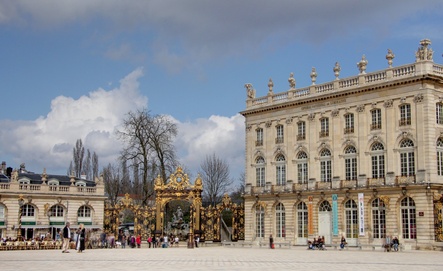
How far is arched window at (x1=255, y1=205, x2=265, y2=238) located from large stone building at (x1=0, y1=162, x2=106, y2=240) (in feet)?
43.6

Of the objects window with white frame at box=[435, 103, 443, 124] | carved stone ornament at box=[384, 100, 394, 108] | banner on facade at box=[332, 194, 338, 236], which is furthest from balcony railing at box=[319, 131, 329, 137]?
window with white frame at box=[435, 103, 443, 124]

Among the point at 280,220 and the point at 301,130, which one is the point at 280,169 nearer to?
the point at 301,130

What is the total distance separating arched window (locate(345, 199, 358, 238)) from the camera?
52062mm

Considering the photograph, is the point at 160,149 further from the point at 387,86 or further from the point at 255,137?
the point at 387,86

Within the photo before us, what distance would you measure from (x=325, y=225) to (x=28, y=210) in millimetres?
23968

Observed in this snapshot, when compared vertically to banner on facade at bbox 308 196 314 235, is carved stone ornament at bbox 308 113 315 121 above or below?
above

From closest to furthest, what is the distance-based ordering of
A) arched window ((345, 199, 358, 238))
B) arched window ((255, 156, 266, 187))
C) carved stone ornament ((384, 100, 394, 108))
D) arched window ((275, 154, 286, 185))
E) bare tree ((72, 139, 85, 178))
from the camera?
carved stone ornament ((384, 100, 394, 108)) → arched window ((345, 199, 358, 238)) → arched window ((275, 154, 286, 185)) → arched window ((255, 156, 266, 187)) → bare tree ((72, 139, 85, 178))

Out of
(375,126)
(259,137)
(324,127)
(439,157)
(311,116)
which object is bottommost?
(439,157)

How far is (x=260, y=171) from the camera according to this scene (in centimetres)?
6094

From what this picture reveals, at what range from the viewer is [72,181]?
61.5 m

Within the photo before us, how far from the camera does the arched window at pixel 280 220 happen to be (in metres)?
57.7

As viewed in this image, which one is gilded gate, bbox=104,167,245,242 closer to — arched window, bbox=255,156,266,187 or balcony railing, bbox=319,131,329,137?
arched window, bbox=255,156,266,187

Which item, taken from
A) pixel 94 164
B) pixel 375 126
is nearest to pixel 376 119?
pixel 375 126

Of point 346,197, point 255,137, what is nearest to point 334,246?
point 346,197
